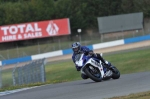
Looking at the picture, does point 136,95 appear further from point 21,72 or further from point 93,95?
point 21,72

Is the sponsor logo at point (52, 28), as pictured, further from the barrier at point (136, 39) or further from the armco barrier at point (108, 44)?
the barrier at point (136, 39)

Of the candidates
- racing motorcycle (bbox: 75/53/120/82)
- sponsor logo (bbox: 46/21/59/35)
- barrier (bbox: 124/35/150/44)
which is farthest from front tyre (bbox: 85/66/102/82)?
sponsor logo (bbox: 46/21/59/35)

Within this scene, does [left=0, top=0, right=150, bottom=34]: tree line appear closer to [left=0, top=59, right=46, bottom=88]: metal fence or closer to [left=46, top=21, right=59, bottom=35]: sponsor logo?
[left=46, top=21, right=59, bottom=35]: sponsor logo

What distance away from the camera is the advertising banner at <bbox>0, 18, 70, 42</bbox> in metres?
65.2

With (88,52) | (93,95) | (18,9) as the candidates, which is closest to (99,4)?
(18,9)

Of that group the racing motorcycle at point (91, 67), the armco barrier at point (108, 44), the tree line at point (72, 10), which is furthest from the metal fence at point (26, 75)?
the tree line at point (72, 10)

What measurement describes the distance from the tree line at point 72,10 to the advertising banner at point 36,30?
651cm

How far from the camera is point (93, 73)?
16156 mm

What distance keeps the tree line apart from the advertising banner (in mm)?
6509

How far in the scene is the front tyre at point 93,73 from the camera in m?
15.9

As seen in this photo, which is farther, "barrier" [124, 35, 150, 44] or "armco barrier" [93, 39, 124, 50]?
"armco barrier" [93, 39, 124, 50]

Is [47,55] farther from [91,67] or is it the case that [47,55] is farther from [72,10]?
[91,67]

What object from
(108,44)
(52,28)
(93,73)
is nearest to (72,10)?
(52,28)

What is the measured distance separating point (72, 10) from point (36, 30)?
38.2ft
